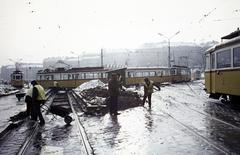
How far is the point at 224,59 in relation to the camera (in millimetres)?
17719

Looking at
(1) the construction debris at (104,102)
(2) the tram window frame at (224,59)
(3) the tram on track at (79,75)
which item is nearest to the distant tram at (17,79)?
(3) the tram on track at (79,75)

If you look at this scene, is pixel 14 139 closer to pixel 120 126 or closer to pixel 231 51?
pixel 120 126

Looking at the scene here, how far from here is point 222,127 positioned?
439 inches

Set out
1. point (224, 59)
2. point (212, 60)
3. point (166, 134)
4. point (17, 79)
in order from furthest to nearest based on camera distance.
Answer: point (17, 79), point (212, 60), point (224, 59), point (166, 134)

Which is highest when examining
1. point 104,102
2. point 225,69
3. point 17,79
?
point 225,69

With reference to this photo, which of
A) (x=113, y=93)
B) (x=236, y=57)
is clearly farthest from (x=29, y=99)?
(x=236, y=57)

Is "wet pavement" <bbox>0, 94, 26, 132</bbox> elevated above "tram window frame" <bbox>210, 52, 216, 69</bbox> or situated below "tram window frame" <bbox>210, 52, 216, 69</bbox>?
below

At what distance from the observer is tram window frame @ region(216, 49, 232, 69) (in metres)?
16.9

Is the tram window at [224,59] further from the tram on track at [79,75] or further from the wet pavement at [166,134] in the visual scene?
the tram on track at [79,75]

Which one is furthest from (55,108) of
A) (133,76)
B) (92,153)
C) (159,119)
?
(133,76)

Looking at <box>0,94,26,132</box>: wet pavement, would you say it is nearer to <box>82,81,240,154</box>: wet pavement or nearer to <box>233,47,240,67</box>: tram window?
<box>82,81,240,154</box>: wet pavement

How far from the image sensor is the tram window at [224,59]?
17.0 meters

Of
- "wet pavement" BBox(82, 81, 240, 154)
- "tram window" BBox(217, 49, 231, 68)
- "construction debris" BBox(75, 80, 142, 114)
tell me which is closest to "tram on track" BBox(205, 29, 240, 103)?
"tram window" BBox(217, 49, 231, 68)

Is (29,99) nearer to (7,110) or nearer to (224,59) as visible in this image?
(7,110)
